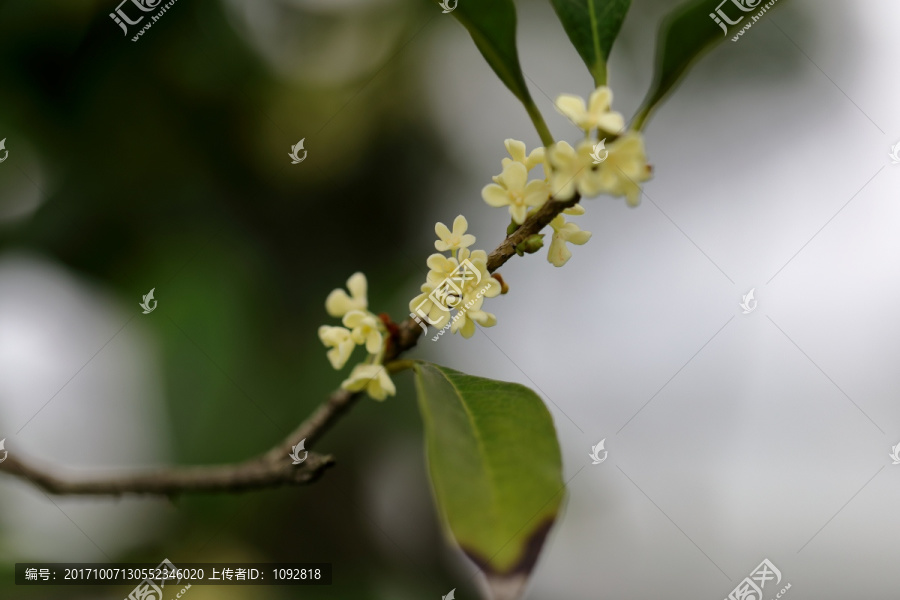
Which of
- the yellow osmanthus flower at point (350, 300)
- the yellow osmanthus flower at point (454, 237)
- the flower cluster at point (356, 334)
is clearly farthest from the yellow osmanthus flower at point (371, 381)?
the yellow osmanthus flower at point (454, 237)

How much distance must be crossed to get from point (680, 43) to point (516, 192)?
316mm

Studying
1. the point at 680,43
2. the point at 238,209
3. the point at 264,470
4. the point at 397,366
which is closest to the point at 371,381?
the point at 397,366

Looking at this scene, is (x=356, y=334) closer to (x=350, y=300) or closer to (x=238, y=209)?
(x=350, y=300)

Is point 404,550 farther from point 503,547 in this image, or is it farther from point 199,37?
point 199,37

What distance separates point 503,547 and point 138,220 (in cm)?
208

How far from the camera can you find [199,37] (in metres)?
2.21

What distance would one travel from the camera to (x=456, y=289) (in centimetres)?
91

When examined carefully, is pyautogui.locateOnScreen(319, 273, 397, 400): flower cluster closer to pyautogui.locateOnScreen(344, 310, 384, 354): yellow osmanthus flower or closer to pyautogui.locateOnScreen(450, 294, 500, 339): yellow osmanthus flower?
pyautogui.locateOnScreen(344, 310, 384, 354): yellow osmanthus flower

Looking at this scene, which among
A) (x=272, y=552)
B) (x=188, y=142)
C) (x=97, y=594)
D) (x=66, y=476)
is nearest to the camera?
(x=66, y=476)

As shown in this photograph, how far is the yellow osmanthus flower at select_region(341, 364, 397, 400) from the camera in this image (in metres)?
0.87

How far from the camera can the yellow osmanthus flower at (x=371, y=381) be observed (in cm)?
87

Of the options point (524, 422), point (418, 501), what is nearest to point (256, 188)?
point (418, 501)

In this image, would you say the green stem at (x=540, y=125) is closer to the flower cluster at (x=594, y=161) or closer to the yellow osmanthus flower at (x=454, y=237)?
Answer: the flower cluster at (x=594, y=161)

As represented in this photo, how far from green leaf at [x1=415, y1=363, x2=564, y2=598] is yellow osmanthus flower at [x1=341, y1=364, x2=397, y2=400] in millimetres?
78
